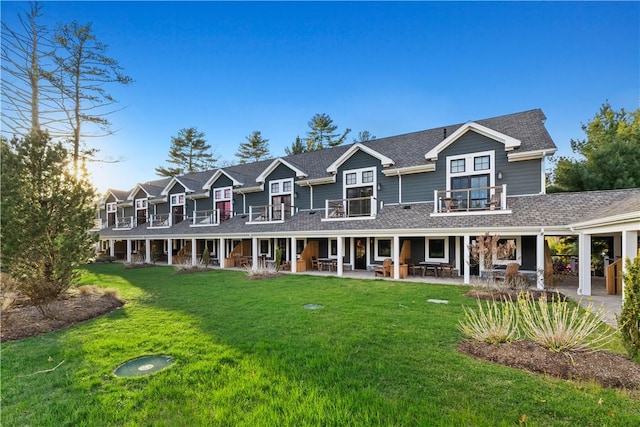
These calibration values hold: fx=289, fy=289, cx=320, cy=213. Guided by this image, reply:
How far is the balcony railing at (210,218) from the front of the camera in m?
21.1

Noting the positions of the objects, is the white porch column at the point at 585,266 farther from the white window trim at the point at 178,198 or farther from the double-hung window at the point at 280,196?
the white window trim at the point at 178,198

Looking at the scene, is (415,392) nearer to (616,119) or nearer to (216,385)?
(216,385)

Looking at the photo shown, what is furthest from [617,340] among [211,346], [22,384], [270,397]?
[22,384]

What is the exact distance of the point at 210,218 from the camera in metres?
21.6

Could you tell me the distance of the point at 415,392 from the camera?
362cm

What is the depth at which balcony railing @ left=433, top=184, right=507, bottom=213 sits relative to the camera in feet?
40.9

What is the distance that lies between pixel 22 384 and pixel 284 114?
69.3 ft

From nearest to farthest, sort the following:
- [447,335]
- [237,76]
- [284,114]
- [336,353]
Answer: [336,353] → [447,335] → [237,76] → [284,114]

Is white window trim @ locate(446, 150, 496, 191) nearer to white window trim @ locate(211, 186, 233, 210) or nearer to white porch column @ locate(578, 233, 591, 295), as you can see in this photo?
white porch column @ locate(578, 233, 591, 295)

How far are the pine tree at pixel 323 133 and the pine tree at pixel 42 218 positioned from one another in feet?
101

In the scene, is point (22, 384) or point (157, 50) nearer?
point (22, 384)

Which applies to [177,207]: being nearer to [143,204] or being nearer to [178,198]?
[178,198]

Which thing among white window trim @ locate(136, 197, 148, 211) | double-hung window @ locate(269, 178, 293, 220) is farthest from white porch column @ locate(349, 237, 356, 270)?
white window trim @ locate(136, 197, 148, 211)

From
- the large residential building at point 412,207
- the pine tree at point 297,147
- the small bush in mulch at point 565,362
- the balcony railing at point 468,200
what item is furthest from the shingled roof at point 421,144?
the pine tree at point 297,147
